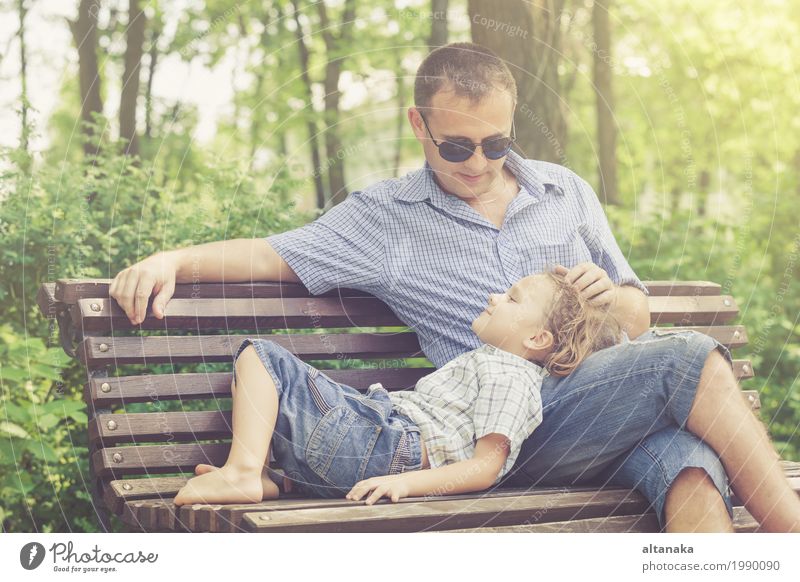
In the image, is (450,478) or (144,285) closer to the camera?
(450,478)

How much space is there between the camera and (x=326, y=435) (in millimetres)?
2674

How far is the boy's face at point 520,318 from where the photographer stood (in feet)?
9.55

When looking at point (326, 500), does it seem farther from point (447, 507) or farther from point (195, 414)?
point (195, 414)

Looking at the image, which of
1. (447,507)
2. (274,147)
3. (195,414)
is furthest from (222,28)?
(447,507)

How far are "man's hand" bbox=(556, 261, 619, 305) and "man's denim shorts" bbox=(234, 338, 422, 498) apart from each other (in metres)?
0.68

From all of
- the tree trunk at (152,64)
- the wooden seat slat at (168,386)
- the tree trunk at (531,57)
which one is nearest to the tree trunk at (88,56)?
the tree trunk at (152,64)

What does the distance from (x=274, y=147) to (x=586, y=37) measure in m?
5.04

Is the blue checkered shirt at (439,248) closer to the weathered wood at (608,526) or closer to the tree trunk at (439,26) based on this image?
the weathered wood at (608,526)

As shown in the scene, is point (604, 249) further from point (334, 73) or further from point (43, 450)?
point (334, 73)

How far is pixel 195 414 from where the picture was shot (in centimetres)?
303

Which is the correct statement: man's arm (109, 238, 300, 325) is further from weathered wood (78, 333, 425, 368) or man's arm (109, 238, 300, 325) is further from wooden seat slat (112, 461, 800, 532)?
wooden seat slat (112, 461, 800, 532)

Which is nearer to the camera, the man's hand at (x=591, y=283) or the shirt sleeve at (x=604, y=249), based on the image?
the man's hand at (x=591, y=283)

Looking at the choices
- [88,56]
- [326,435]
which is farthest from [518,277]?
[88,56]
